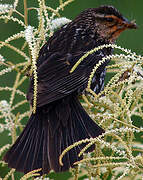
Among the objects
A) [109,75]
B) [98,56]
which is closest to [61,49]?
[98,56]

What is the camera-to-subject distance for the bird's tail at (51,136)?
7.93 ft

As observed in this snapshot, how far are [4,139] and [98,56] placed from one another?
2.26m

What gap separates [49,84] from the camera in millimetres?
2740

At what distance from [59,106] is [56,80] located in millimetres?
182

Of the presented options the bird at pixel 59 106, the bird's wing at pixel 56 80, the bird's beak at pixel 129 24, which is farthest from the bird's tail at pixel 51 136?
the bird's beak at pixel 129 24

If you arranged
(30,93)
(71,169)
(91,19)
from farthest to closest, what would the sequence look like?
(91,19) → (30,93) → (71,169)

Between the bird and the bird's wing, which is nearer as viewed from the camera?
the bird

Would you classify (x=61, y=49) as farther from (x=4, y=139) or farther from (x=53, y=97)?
(x=4, y=139)

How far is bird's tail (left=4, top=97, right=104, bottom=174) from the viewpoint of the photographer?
242cm

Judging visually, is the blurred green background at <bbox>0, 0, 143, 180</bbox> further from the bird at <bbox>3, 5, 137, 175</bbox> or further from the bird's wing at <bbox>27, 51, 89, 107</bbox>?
the bird's wing at <bbox>27, 51, 89, 107</bbox>

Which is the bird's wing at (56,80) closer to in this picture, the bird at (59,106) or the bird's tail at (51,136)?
the bird at (59,106)

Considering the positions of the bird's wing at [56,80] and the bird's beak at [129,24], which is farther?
the bird's beak at [129,24]

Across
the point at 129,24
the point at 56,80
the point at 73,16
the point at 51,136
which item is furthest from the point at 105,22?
the point at 73,16

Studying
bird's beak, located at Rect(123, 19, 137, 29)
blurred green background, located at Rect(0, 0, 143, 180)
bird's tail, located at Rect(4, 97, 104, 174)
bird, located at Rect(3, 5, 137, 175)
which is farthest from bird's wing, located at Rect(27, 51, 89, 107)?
blurred green background, located at Rect(0, 0, 143, 180)
